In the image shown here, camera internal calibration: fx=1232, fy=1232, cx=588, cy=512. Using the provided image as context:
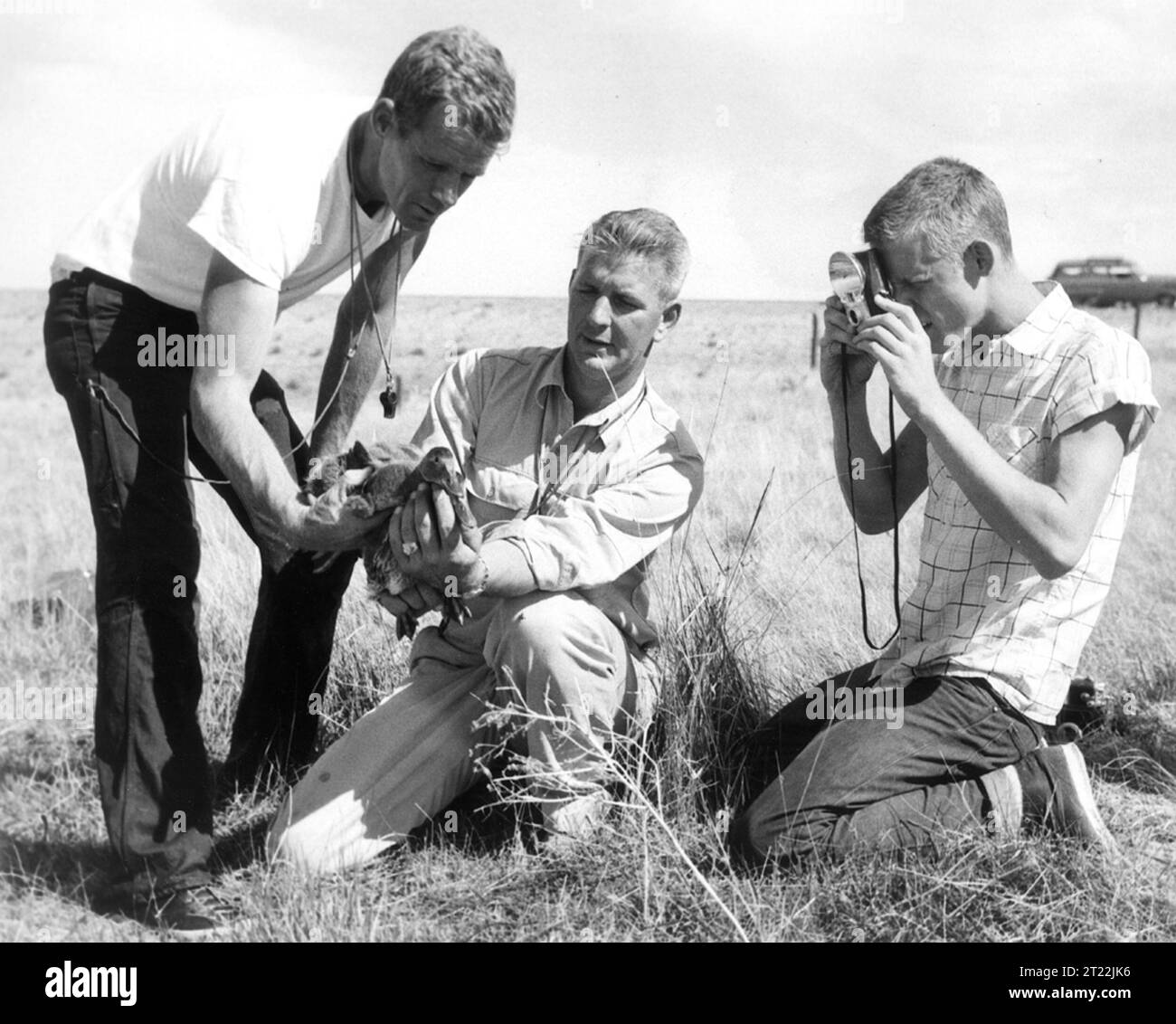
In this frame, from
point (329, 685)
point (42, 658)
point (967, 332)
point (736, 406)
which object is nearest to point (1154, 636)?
point (967, 332)

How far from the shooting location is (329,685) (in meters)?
4.54

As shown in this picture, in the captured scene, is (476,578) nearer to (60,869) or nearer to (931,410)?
(931,410)

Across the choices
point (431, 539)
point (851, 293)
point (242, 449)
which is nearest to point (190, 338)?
point (242, 449)

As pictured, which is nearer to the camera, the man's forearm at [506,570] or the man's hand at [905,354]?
the man's hand at [905,354]

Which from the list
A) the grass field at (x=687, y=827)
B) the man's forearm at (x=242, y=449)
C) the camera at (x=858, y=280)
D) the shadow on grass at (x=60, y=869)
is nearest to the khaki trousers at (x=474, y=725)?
the grass field at (x=687, y=827)

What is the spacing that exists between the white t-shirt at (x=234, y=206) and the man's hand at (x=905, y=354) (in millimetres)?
1489

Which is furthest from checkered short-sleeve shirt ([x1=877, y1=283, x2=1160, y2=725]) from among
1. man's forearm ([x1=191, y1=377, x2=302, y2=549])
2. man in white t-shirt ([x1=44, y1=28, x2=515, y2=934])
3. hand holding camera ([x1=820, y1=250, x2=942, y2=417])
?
man's forearm ([x1=191, y1=377, x2=302, y2=549])

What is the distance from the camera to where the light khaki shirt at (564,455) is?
373 centimetres

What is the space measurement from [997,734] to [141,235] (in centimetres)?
278

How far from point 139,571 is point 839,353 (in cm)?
215

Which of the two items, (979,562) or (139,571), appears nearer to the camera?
(139,571)

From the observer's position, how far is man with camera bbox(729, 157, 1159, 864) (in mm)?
3355

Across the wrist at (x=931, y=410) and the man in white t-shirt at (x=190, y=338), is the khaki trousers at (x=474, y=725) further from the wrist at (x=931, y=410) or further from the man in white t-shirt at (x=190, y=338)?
the wrist at (x=931, y=410)

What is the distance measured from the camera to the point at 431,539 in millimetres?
3260
